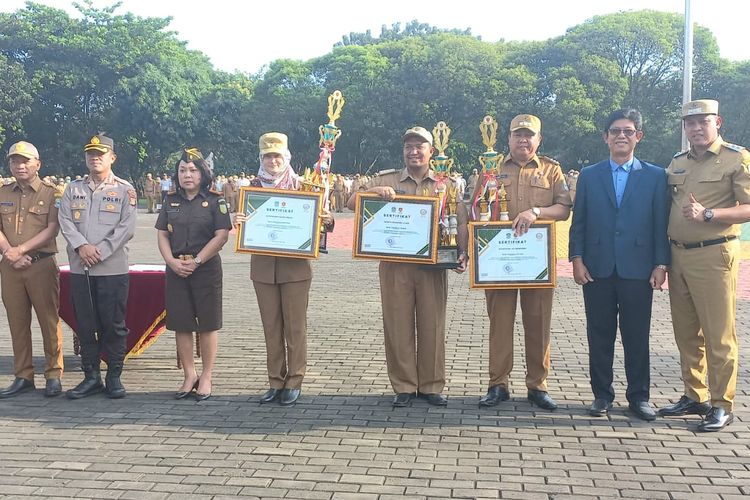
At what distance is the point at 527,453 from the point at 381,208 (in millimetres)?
2060

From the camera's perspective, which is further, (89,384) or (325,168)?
(89,384)

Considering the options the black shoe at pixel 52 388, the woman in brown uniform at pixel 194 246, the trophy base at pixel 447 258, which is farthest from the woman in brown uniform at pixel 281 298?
the black shoe at pixel 52 388

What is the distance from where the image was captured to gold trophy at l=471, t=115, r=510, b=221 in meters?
5.52

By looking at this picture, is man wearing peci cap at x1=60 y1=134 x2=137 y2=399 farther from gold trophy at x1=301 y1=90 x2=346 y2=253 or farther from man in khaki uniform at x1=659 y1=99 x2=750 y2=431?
man in khaki uniform at x1=659 y1=99 x2=750 y2=431

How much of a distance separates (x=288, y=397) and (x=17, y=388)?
227 cm

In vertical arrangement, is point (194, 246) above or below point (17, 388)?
above

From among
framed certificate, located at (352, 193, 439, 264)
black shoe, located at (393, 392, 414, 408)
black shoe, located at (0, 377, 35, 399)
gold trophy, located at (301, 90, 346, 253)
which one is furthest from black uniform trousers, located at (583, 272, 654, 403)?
black shoe, located at (0, 377, 35, 399)

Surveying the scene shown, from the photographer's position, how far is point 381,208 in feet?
18.2

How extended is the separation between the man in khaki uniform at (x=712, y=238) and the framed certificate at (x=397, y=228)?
1708 millimetres

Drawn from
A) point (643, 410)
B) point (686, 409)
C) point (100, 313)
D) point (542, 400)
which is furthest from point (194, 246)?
point (686, 409)

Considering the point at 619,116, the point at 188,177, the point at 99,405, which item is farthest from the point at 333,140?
the point at 99,405

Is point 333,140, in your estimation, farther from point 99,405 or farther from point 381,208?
point 99,405

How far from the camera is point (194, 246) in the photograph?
5.69 meters

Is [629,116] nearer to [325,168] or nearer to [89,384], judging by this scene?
[325,168]
